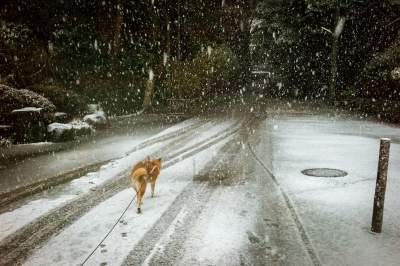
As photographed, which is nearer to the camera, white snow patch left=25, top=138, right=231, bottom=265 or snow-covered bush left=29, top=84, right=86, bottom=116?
white snow patch left=25, top=138, right=231, bottom=265

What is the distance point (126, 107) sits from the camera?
21.2m

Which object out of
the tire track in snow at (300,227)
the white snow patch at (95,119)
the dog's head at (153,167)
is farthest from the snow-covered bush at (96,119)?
the dog's head at (153,167)

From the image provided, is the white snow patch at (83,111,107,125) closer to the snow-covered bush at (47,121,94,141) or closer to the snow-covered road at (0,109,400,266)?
the snow-covered bush at (47,121,94,141)

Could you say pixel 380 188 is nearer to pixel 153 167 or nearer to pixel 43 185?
pixel 153 167

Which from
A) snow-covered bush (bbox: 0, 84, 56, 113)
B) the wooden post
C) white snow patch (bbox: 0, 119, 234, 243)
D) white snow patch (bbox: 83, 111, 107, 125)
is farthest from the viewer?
white snow patch (bbox: 83, 111, 107, 125)

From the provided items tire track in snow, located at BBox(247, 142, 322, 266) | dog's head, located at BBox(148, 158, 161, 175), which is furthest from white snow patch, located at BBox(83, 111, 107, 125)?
dog's head, located at BBox(148, 158, 161, 175)

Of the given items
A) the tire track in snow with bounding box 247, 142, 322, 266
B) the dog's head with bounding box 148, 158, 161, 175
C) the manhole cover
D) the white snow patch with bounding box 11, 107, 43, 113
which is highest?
the white snow patch with bounding box 11, 107, 43, 113

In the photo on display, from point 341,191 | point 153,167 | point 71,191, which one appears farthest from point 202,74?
point 153,167

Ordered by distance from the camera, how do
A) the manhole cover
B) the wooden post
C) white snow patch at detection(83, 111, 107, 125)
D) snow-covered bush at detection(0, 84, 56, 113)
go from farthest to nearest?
white snow patch at detection(83, 111, 107, 125) < snow-covered bush at detection(0, 84, 56, 113) < the manhole cover < the wooden post

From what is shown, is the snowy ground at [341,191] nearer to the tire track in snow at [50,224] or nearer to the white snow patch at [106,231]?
the white snow patch at [106,231]

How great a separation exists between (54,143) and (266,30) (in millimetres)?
23471

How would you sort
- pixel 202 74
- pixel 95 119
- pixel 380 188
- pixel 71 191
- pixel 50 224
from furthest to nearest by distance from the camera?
pixel 202 74
pixel 95 119
pixel 71 191
pixel 50 224
pixel 380 188

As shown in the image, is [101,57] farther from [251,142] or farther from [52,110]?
[251,142]

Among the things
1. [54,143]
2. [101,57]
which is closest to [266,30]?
[101,57]
